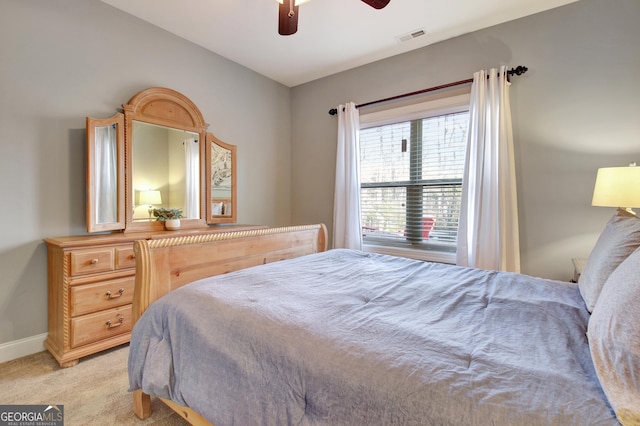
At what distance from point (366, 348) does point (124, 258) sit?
203 cm

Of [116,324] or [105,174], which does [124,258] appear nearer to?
[116,324]

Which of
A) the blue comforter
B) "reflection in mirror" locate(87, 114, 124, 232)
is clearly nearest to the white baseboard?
"reflection in mirror" locate(87, 114, 124, 232)

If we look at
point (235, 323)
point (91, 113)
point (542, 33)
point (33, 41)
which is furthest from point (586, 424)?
point (33, 41)

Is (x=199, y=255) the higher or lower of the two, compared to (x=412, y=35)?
lower

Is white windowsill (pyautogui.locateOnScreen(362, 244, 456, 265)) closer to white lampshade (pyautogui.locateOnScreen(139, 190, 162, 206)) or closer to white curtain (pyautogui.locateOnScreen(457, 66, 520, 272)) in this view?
white curtain (pyautogui.locateOnScreen(457, 66, 520, 272))

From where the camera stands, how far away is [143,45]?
2576 mm

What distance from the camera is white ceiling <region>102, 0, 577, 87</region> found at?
7.73 feet

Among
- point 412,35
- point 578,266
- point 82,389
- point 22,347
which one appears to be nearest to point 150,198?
point 22,347

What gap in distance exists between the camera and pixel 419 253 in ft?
10.0

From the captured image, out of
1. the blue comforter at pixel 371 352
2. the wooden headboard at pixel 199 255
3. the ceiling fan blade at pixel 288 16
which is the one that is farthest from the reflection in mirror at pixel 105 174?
the ceiling fan blade at pixel 288 16

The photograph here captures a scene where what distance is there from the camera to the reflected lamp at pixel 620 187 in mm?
1699

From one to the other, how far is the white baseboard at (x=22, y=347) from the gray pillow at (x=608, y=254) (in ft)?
10.7

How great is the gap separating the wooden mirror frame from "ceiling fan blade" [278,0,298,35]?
4.57 feet

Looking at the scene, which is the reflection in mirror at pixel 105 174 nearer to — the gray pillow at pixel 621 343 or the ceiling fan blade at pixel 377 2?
the ceiling fan blade at pixel 377 2
